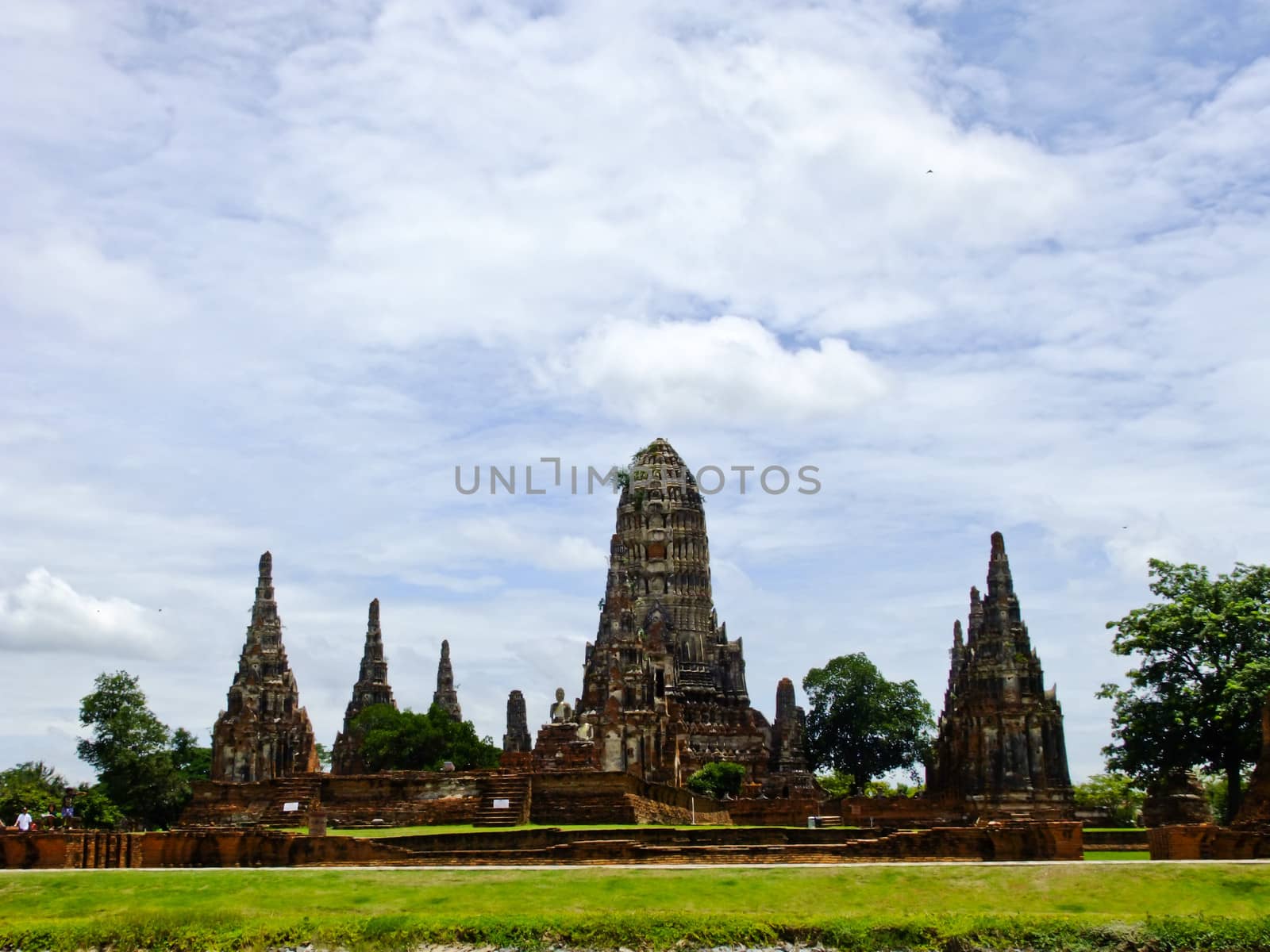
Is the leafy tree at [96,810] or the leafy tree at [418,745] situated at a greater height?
the leafy tree at [418,745]

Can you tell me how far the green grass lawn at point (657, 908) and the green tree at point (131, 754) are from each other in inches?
1449

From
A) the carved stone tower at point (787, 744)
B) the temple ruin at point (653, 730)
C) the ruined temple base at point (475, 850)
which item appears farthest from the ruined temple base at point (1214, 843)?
the carved stone tower at point (787, 744)

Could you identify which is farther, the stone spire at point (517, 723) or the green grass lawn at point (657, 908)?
the stone spire at point (517, 723)

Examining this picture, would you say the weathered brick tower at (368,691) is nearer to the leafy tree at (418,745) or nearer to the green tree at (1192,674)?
the leafy tree at (418,745)

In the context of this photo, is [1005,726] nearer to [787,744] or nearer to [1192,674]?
[1192,674]

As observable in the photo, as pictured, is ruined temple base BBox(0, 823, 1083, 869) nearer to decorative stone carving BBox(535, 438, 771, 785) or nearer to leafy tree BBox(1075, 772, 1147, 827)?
decorative stone carving BBox(535, 438, 771, 785)

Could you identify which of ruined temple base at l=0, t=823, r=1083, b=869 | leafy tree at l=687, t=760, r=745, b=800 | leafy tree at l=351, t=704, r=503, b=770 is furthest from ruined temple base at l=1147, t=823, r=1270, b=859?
leafy tree at l=351, t=704, r=503, b=770

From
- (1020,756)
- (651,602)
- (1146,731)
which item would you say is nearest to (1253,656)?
(1146,731)

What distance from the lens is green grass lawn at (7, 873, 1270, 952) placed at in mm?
21828

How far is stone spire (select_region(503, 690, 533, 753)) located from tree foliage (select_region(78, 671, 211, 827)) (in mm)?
23315

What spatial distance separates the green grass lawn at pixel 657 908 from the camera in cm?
2183

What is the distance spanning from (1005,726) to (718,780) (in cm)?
2004

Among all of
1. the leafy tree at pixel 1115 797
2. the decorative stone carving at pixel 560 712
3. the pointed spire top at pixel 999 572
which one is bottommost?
the leafy tree at pixel 1115 797

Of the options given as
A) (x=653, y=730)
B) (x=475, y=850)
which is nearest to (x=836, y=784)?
(x=653, y=730)
